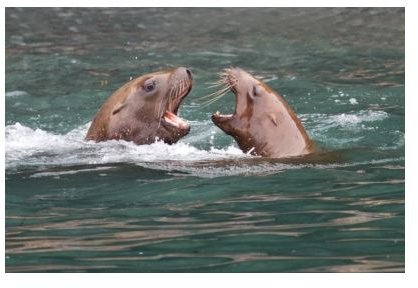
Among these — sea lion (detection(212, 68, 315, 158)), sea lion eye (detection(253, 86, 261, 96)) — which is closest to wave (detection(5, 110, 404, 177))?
sea lion (detection(212, 68, 315, 158))

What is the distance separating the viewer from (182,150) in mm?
8367

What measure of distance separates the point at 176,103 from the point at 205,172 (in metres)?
1.02

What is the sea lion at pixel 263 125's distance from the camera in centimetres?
823

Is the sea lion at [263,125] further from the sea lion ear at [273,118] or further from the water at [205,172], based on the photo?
the water at [205,172]

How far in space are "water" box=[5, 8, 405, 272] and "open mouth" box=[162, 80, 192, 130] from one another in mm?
196

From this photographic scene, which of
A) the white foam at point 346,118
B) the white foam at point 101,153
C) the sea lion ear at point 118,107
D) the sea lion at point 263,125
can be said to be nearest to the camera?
the white foam at point 101,153

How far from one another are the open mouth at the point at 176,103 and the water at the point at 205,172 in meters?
0.20

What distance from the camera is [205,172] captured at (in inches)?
303

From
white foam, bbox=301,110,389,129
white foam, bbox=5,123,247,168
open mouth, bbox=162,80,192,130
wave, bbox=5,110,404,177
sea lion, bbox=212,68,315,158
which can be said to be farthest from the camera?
white foam, bbox=301,110,389,129

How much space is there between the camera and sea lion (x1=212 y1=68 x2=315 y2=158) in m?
8.23

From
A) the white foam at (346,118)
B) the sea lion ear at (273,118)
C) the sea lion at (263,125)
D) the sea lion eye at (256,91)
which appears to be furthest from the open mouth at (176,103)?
the white foam at (346,118)

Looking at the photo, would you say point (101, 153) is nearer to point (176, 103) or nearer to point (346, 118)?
point (176, 103)

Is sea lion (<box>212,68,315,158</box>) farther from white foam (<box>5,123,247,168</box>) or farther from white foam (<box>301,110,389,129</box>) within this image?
white foam (<box>301,110,389,129</box>)

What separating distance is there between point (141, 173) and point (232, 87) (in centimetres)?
121
